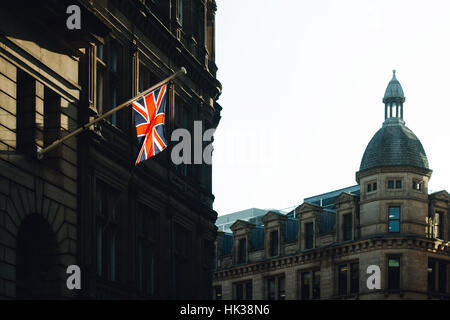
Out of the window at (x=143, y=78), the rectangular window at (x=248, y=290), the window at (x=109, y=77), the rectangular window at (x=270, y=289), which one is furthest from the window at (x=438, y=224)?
the window at (x=109, y=77)

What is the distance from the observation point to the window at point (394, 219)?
83750 millimetres

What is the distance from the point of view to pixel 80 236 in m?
34.5

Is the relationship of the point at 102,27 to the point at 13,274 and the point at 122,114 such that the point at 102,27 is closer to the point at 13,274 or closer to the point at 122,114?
the point at 122,114

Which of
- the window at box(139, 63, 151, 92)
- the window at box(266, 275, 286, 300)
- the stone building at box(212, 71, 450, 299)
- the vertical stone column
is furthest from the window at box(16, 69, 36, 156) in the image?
the window at box(266, 275, 286, 300)

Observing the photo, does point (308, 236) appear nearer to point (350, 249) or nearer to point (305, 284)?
point (305, 284)

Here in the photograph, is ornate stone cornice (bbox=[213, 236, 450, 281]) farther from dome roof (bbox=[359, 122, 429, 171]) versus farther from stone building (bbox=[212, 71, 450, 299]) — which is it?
dome roof (bbox=[359, 122, 429, 171])

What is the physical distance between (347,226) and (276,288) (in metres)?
9.35

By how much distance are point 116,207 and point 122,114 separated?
11.7 feet

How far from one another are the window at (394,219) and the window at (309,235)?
7.53 metres

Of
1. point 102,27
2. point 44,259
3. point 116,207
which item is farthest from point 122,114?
point 44,259

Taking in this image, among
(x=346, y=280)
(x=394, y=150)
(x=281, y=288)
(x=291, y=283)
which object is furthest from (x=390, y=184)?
(x=281, y=288)

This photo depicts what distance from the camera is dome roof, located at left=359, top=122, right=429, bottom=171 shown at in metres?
84.9

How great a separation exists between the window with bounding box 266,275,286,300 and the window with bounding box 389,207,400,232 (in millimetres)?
11879

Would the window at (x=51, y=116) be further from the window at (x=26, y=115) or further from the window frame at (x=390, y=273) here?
the window frame at (x=390, y=273)
